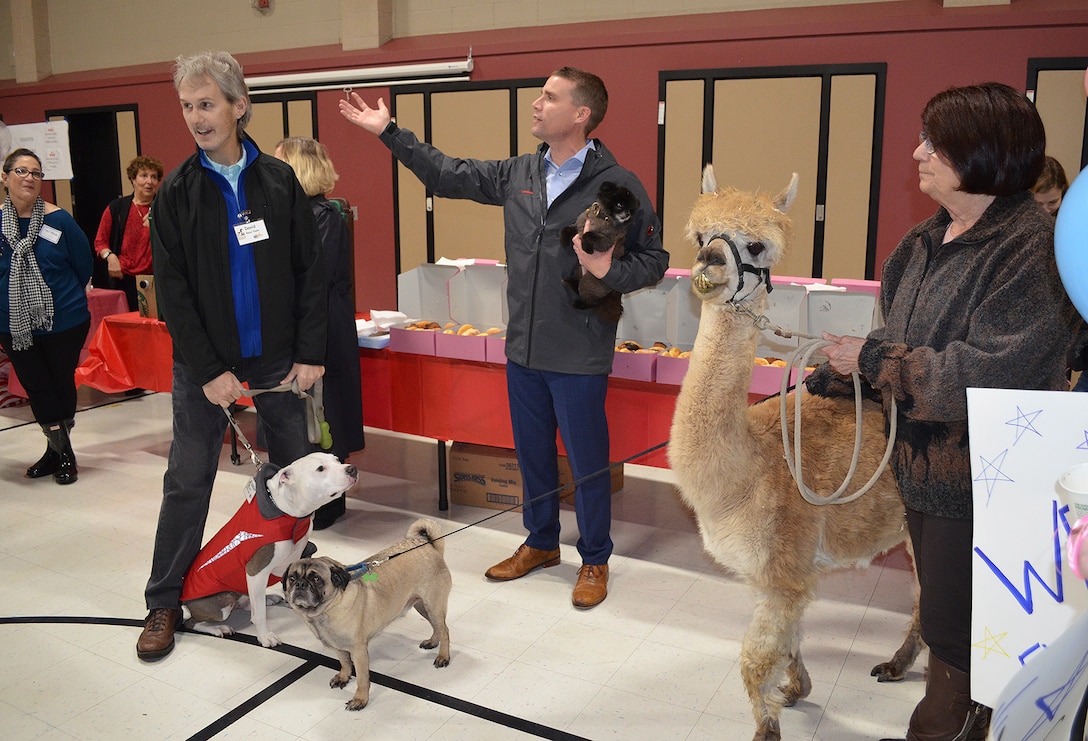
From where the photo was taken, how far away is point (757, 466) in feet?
7.35

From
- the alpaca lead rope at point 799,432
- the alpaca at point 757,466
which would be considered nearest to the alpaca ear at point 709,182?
the alpaca at point 757,466

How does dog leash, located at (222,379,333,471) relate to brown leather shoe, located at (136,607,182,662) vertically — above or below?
above

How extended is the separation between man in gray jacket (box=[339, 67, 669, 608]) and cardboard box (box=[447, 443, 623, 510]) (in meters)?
0.65

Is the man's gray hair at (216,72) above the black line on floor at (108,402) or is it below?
above

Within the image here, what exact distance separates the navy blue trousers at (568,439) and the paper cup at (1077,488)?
82.5 inches

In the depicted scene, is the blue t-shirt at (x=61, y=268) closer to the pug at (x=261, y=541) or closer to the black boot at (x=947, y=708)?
the pug at (x=261, y=541)

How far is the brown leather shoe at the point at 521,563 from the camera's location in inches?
134

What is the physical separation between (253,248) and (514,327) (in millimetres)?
985

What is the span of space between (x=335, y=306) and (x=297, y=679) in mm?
1673

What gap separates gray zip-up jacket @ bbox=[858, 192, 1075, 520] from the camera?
1.59 metres

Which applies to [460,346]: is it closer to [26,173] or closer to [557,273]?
[557,273]

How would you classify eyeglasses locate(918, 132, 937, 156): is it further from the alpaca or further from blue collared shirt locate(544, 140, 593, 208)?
blue collared shirt locate(544, 140, 593, 208)

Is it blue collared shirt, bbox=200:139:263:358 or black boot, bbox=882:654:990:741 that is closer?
black boot, bbox=882:654:990:741

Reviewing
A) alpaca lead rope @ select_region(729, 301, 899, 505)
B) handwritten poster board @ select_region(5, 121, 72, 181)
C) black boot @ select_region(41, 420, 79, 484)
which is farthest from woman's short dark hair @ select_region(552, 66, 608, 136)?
handwritten poster board @ select_region(5, 121, 72, 181)
